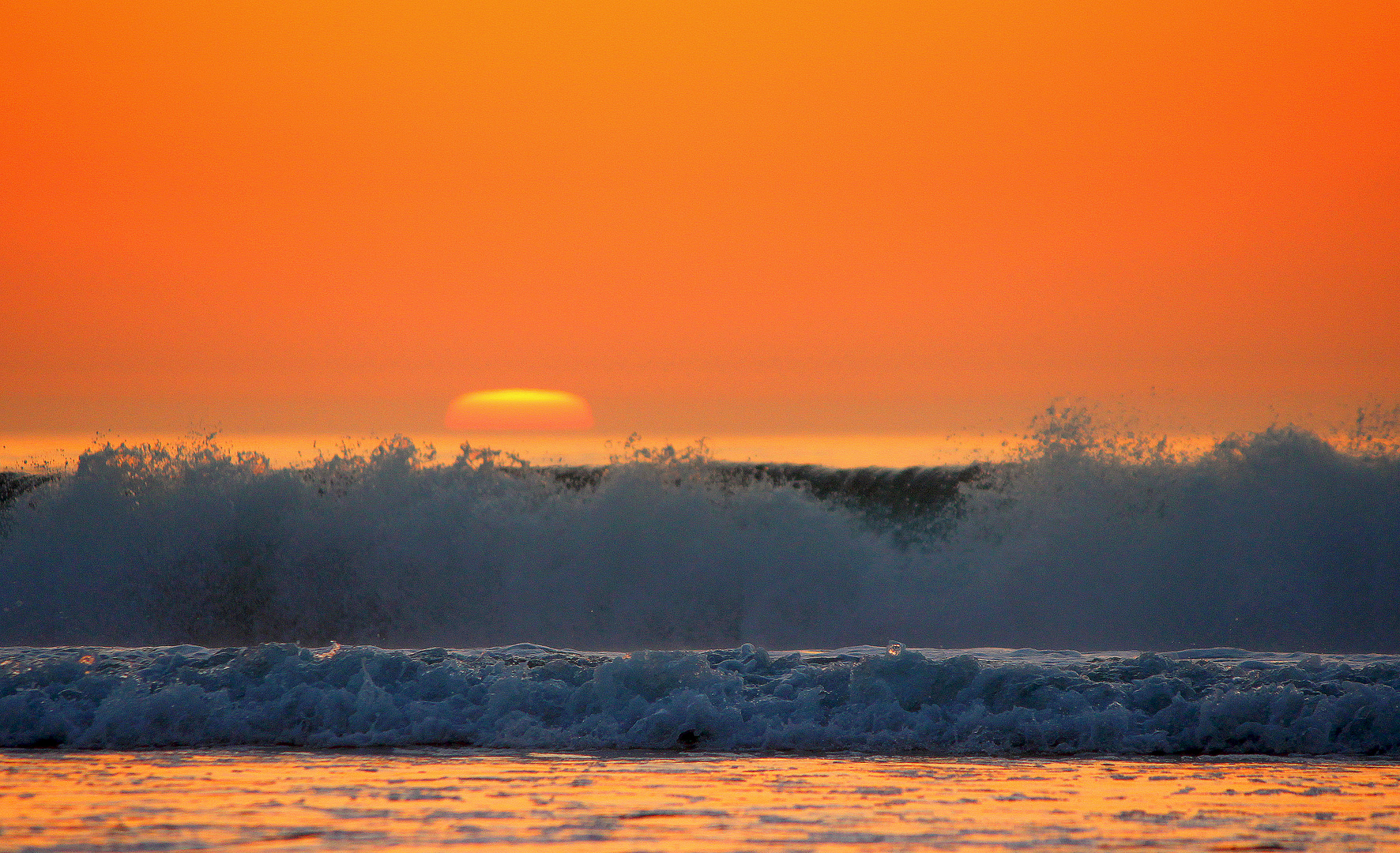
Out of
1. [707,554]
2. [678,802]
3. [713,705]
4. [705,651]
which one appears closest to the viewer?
[678,802]

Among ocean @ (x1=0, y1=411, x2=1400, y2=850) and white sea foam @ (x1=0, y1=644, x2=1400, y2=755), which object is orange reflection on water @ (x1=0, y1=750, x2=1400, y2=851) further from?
white sea foam @ (x1=0, y1=644, x2=1400, y2=755)

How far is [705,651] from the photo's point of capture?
28.9ft

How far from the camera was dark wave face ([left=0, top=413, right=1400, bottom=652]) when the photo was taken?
12.2 metres

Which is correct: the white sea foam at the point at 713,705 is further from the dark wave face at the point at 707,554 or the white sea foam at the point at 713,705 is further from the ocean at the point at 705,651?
the dark wave face at the point at 707,554

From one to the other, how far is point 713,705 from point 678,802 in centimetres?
186

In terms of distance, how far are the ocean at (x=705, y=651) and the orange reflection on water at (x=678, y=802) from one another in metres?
0.03

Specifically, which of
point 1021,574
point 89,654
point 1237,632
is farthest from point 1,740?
point 1237,632

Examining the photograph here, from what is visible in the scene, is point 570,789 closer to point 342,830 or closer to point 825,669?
point 342,830

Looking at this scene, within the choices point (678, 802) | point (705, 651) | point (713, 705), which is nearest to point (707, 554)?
point (705, 651)

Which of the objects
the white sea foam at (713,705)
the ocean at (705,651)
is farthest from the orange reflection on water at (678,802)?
the white sea foam at (713,705)

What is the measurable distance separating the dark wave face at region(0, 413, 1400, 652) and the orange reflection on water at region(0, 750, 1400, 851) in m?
6.26

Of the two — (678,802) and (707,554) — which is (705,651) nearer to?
(678,802)

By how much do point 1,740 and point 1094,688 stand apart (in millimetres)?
5982

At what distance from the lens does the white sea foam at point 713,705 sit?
6.45 metres
